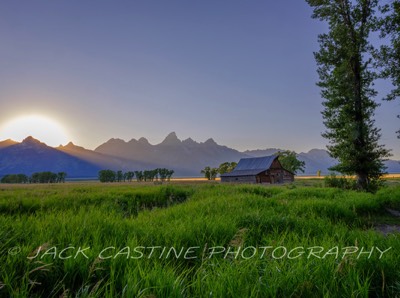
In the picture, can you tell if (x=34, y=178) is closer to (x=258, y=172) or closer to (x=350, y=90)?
(x=258, y=172)

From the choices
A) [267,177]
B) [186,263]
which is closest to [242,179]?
[267,177]

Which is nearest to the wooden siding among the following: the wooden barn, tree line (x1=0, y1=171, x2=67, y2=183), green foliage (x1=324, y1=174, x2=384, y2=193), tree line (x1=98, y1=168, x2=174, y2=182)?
the wooden barn

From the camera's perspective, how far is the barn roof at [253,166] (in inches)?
3031

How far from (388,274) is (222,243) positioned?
246 centimetres

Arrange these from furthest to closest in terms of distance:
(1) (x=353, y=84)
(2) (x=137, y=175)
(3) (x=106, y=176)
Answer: (2) (x=137, y=175) → (3) (x=106, y=176) → (1) (x=353, y=84)

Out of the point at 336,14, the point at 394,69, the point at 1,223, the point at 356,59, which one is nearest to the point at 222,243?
the point at 1,223

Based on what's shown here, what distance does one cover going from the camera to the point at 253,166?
8106 cm

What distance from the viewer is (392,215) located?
11359 mm

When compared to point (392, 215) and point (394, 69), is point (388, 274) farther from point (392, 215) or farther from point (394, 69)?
point (394, 69)

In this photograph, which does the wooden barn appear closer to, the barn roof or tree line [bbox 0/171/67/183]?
the barn roof

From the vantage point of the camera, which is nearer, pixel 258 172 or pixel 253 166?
pixel 258 172

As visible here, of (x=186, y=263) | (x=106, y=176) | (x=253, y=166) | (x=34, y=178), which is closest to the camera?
(x=186, y=263)

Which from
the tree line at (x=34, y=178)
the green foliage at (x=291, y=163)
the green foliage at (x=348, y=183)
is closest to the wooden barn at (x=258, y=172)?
the green foliage at (x=291, y=163)

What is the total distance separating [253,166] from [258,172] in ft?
22.4
